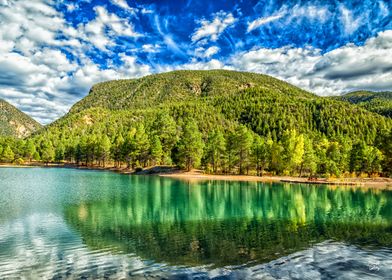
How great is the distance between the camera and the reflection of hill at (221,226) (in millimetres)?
27344

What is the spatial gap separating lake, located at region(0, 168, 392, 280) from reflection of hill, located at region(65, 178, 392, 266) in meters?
0.09

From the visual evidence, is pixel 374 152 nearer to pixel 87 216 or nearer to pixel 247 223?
pixel 247 223

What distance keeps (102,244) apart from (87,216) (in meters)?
14.2

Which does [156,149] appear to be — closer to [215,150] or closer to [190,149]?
[190,149]

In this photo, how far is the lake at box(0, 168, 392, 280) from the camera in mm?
22469

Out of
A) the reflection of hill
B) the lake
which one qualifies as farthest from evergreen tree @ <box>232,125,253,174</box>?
the lake

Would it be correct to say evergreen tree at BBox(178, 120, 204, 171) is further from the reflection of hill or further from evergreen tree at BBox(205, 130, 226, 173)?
the reflection of hill

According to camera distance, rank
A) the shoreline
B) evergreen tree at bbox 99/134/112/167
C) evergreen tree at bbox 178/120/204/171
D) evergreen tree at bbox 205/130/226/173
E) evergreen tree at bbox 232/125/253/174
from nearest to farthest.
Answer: the shoreline, evergreen tree at bbox 232/125/253/174, evergreen tree at bbox 205/130/226/173, evergreen tree at bbox 178/120/204/171, evergreen tree at bbox 99/134/112/167

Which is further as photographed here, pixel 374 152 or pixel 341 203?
pixel 374 152

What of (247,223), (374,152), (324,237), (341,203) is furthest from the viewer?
(374,152)

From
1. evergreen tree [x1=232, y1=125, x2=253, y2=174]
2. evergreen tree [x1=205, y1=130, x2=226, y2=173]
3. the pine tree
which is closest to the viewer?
evergreen tree [x1=232, y1=125, x2=253, y2=174]

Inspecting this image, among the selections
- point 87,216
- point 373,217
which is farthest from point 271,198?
point 87,216

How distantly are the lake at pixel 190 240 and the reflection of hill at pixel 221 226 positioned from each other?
9cm

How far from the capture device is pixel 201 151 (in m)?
124
